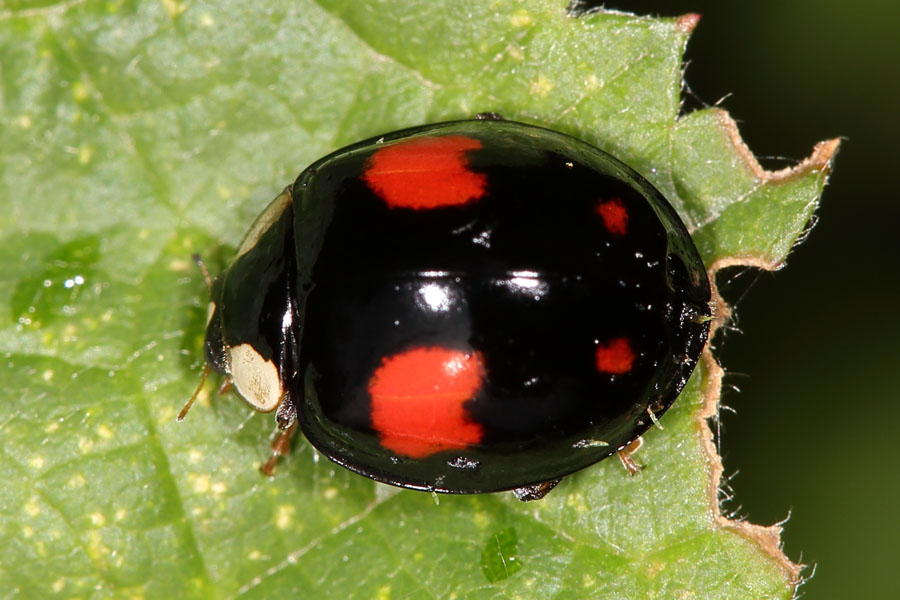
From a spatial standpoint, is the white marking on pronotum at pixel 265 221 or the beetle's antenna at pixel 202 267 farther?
the beetle's antenna at pixel 202 267

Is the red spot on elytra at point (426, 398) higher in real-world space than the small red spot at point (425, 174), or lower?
lower

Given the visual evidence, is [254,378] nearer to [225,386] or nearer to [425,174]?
[225,386]

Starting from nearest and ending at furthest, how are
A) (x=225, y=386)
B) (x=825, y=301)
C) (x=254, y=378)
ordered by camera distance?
(x=254, y=378)
(x=225, y=386)
(x=825, y=301)

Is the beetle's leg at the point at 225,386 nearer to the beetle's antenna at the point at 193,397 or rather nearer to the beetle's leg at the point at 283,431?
the beetle's antenna at the point at 193,397

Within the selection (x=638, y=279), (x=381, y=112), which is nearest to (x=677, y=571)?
(x=638, y=279)

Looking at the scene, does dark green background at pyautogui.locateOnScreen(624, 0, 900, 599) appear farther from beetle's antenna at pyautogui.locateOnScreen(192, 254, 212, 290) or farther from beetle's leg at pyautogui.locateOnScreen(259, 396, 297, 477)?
beetle's antenna at pyautogui.locateOnScreen(192, 254, 212, 290)

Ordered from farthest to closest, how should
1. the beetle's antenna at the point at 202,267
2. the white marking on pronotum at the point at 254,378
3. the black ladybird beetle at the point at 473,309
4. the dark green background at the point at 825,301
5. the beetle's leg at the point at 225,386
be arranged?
the dark green background at the point at 825,301, the beetle's antenna at the point at 202,267, the beetle's leg at the point at 225,386, the white marking on pronotum at the point at 254,378, the black ladybird beetle at the point at 473,309

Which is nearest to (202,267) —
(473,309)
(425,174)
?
(425,174)

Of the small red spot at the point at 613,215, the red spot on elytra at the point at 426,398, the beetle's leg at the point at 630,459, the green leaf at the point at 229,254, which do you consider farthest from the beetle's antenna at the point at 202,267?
the beetle's leg at the point at 630,459
